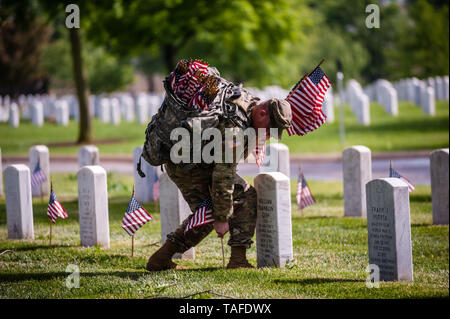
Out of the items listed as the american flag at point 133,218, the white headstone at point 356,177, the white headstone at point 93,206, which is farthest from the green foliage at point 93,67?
the american flag at point 133,218

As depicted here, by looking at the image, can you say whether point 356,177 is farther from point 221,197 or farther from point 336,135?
point 336,135

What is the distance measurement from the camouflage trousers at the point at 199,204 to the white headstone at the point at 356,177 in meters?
4.00

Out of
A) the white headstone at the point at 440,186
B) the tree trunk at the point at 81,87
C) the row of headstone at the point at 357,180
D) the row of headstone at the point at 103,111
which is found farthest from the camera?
the row of headstone at the point at 103,111

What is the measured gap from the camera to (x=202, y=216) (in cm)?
633

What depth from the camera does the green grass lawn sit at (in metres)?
20.9

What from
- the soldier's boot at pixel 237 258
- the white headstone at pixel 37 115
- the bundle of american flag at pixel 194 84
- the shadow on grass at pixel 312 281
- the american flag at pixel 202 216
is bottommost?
the shadow on grass at pixel 312 281

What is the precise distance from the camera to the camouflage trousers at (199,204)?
6520 millimetres

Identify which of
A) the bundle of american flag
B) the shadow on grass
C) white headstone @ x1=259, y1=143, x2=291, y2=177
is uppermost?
the bundle of american flag

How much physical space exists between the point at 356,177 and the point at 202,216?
4608mm

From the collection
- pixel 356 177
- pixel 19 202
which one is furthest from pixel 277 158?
pixel 19 202

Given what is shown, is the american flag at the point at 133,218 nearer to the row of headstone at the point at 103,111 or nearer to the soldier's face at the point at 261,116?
the soldier's face at the point at 261,116

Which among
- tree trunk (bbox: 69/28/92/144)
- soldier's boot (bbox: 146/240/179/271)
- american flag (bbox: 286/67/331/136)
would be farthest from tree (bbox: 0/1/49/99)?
american flag (bbox: 286/67/331/136)

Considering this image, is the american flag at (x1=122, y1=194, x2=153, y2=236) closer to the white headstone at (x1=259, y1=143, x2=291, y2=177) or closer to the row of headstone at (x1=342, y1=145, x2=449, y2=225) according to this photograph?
the white headstone at (x1=259, y1=143, x2=291, y2=177)

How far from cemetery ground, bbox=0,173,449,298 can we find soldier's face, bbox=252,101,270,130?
134 cm
